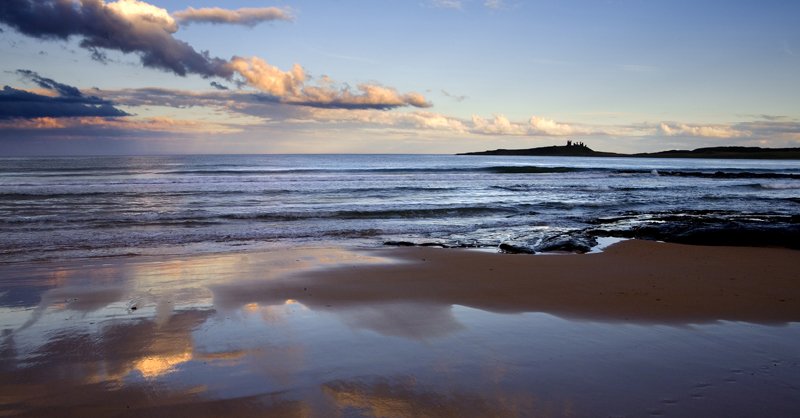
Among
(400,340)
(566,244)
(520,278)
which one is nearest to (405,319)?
(400,340)

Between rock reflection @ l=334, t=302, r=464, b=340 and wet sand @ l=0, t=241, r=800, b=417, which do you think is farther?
rock reflection @ l=334, t=302, r=464, b=340

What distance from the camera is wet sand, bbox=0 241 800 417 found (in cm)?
375

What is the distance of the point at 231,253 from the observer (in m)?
10.8

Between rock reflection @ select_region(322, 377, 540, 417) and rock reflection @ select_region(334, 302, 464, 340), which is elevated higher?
rock reflection @ select_region(322, 377, 540, 417)

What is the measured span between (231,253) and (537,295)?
6704mm

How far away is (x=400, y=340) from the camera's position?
516 cm

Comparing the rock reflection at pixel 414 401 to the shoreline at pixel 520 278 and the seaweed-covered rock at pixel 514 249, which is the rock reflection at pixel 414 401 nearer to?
the shoreline at pixel 520 278

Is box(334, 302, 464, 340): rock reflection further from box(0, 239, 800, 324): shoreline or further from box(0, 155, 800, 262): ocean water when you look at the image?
box(0, 155, 800, 262): ocean water

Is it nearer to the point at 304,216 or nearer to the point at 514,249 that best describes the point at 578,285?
the point at 514,249

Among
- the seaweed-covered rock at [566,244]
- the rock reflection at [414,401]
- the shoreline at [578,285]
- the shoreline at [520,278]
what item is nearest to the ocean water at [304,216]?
the seaweed-covered rock at [566,244]

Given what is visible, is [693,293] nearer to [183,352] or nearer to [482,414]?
[482,414]

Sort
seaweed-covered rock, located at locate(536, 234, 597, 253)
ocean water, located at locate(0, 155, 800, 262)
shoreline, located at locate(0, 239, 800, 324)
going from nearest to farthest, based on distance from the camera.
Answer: shoreline, located at locate(0, 239, 800, 324) → seaweed-covered rock, located at locate(536, 234, 597, 253) → ocean water, located at locate(0, 155, 800, 262)

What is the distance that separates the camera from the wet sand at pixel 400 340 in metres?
3.75

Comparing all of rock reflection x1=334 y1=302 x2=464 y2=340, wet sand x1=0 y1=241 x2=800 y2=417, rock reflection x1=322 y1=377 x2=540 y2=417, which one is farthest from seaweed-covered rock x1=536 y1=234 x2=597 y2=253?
rock reflection x1=322 y1=377 x2=540 y2=417
